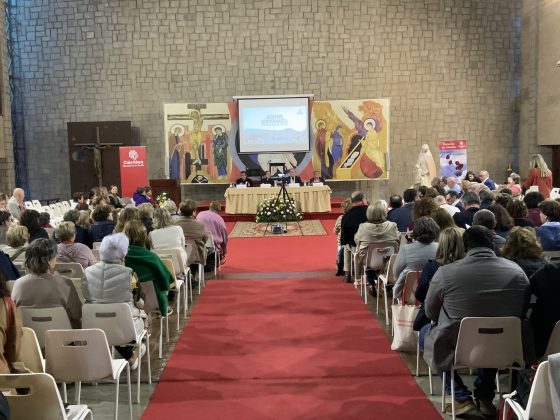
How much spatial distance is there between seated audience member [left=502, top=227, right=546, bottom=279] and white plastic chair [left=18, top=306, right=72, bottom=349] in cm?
282

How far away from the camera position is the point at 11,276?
4.60 metres

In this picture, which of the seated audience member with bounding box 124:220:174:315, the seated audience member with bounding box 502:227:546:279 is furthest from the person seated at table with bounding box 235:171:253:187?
the seated audience member with bounding box 502:227:546:279

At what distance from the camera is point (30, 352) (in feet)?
10.7

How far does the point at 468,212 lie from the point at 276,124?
31.6 ft

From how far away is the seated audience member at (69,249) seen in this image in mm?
5254

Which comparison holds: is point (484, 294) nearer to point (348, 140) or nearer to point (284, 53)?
point (348, 140)

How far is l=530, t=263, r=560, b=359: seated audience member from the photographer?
3455 mm

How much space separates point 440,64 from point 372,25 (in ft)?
6.72

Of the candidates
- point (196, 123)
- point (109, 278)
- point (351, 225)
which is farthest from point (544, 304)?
point (196, 123)

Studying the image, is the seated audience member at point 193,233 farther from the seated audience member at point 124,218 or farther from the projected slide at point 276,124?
the projected slide at point 276,124

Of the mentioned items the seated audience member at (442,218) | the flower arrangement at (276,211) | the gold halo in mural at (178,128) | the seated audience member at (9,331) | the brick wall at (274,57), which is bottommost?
the flower arrangement at (276,211)

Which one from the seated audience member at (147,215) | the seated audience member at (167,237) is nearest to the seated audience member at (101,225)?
the seated audience member at (147,215)

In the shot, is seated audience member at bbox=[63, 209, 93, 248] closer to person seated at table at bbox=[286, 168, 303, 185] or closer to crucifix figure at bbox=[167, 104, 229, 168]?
person seated at table at bbox=[286, 168, 303, 185]

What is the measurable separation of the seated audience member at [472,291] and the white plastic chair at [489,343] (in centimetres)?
8
